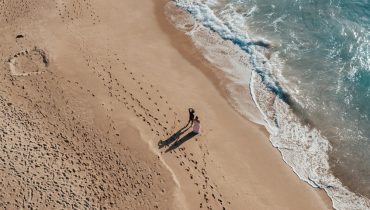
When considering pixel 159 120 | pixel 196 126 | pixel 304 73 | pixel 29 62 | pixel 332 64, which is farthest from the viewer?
pixel 332 64

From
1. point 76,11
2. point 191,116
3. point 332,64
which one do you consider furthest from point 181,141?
point 76,11

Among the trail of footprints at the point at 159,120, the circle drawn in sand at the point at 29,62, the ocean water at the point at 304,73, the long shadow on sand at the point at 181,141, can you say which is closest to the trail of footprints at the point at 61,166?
the long shadow on sand at the point at 181,141

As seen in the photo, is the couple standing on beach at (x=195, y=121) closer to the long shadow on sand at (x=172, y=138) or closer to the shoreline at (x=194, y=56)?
the long shadow on sand at (x=172, y=138)

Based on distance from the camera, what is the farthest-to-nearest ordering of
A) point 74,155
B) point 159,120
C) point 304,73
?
1. point 304,73
2. point 159,120
3. point 74,155

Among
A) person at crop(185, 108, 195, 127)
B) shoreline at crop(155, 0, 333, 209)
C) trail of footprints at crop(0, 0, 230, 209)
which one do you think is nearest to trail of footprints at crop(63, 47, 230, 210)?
trail of footprints at crop(0, 0, 230, 209)

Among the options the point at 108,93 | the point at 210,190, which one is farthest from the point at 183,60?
the point at 210,190

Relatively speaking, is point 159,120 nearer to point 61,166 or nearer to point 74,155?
point 74,155

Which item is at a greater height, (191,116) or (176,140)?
(191,116)

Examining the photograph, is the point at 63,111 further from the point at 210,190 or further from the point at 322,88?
the point at 322,88
